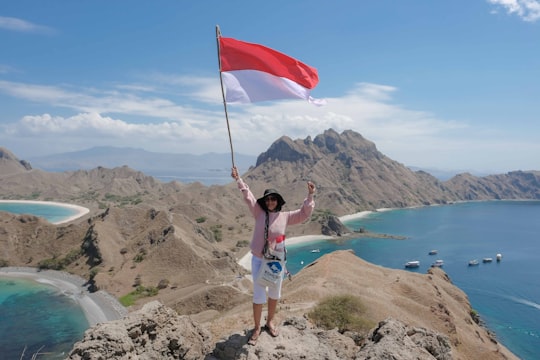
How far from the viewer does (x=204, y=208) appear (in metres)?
124

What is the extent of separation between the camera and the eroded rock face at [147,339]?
868 centimetres

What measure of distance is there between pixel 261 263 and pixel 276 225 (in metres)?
0.98

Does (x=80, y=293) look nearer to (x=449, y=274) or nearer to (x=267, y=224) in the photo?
(x=267, y=224)

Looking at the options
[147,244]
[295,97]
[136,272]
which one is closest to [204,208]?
[147,244]

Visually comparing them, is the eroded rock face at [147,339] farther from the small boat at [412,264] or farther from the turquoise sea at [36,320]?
the small boat at [412,264]

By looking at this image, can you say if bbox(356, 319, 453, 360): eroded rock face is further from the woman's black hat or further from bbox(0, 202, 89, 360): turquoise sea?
bbox(0, 202, 89, 360): turquoise sea

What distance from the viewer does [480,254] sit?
99812 mm

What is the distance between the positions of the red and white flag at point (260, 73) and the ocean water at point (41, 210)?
151 metres

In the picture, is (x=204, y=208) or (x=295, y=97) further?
(x=204, y=208)

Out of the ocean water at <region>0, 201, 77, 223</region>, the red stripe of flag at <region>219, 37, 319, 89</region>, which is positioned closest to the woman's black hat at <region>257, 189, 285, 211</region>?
the red stripe of flag at <region>219, 37, 319, 89</region>

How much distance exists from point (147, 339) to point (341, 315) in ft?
51.8

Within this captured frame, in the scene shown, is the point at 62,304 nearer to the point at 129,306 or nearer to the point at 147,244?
the point at 129,306

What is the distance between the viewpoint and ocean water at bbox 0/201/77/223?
151 meters

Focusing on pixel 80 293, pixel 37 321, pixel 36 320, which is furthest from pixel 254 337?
pixel 80 293
